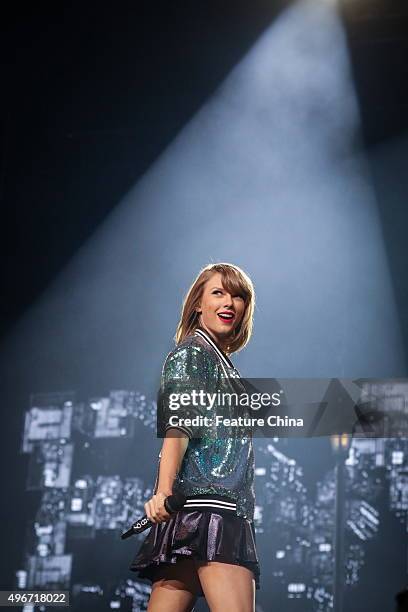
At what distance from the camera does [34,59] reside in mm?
5219

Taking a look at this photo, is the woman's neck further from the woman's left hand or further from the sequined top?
the woman's left hand

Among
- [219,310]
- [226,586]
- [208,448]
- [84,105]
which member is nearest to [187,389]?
[208,448]

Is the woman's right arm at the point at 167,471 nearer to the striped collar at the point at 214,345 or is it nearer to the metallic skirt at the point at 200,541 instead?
the metallic skirt at the point at 200,541

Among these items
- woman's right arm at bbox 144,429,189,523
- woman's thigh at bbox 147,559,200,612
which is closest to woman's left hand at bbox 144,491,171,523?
woman's right arm at bbox 144,429,189,523

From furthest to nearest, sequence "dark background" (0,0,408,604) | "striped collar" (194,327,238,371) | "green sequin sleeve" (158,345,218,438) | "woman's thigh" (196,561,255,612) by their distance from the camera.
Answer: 1. "dark background" (0,0,408,604)
2. "striped collar" (194,327,238,371)
3. "green sequin sleeve" (158,345,218,438)
4. "woman's thigh" (196,561,255,612)

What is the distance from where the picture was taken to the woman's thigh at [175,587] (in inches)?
86.8

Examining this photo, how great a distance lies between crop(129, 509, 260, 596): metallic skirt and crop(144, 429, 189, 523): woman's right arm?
0.08 metres

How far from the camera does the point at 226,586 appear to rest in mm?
2156

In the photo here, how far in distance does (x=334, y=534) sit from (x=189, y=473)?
91.1 inches

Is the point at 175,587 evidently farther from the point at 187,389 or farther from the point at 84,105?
the point at 84,105

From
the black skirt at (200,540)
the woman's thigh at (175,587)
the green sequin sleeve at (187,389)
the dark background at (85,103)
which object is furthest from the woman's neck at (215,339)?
the dark background at (85,103)

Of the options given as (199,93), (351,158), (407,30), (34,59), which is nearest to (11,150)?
(34,59)

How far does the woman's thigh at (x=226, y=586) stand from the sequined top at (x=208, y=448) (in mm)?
150

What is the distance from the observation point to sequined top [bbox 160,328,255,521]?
2.25 meters
